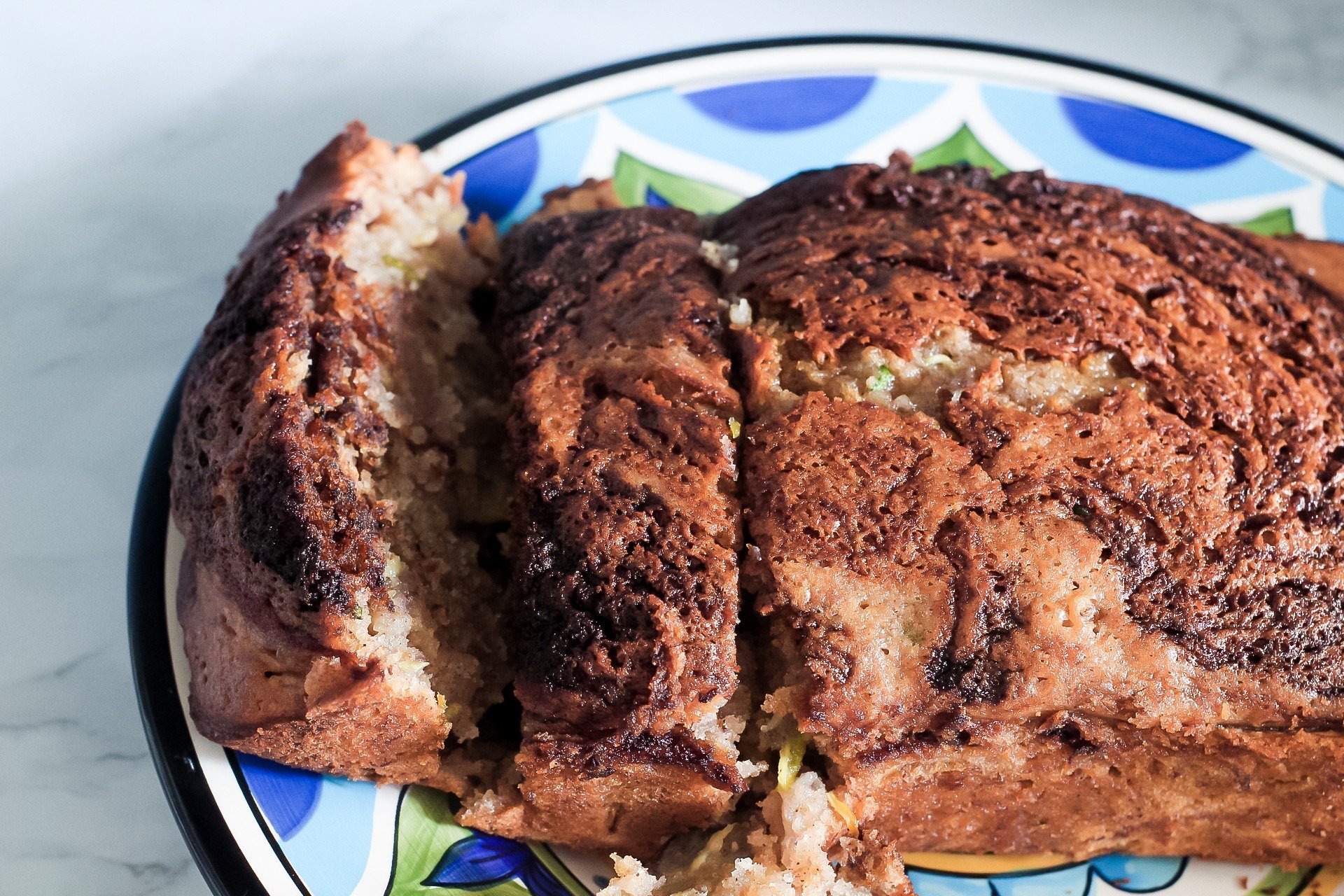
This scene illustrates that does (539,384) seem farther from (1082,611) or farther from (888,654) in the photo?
(1082,611)

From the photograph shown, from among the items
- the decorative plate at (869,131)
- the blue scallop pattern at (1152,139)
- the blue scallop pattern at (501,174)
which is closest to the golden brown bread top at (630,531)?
the blue scallop pattern at (501,174)

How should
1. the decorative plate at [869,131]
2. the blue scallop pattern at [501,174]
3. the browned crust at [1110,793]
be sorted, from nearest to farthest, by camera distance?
the browned crust at [1110,793]
the blue scallop pattern at [501,174]
the decorative plate at [869,131]

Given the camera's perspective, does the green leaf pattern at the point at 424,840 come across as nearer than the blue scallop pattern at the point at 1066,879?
Yes

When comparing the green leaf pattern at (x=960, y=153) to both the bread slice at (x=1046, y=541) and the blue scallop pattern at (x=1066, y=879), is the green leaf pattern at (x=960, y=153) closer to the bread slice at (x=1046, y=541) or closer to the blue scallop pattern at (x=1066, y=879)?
the bread slice at (x=1046, y=541)

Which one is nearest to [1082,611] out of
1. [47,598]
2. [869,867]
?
[869,867]

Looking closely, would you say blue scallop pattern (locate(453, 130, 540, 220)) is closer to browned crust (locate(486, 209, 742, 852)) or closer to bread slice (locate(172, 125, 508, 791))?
bread slice (locate(172, 125, 508, 791))

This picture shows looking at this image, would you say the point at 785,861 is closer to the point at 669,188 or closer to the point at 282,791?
the point at 282,791

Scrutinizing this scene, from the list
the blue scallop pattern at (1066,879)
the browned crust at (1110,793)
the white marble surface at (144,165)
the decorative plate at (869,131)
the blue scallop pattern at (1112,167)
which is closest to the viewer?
the browned crust at (1110,793)
